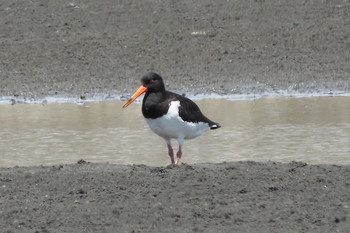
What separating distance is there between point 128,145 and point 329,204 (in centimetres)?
412

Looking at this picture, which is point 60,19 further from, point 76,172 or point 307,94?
point 76,172

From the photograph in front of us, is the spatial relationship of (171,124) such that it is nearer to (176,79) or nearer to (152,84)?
(152,84)

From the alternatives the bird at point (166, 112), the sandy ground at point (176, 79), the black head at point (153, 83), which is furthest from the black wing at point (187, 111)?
the sandy ground at point (176, 79)

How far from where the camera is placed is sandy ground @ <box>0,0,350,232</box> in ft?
22.7

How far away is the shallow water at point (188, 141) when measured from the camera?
1035 cm

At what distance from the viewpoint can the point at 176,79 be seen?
50.2 feet

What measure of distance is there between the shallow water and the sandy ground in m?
1.20

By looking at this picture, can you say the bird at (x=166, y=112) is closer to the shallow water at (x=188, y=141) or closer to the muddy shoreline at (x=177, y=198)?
the muddy shoreline at (x=177, y=198)

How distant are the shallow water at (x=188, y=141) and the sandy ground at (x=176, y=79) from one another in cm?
120

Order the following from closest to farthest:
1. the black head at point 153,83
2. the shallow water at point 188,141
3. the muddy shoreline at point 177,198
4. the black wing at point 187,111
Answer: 1. the muddy shoreline at point 177,198
2. the black wing at point 187,111
3. the black head at point 153,83
4. the shallow water at point 188,141

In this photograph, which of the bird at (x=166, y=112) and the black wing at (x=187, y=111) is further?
the black wing at (x=187, y=111)

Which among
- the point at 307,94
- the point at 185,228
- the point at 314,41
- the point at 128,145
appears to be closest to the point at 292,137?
the point at 128,145

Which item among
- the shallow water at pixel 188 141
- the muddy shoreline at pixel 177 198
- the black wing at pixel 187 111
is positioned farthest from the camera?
the shallow water at pixel 188 141

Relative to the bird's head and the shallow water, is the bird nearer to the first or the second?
the bird's head
